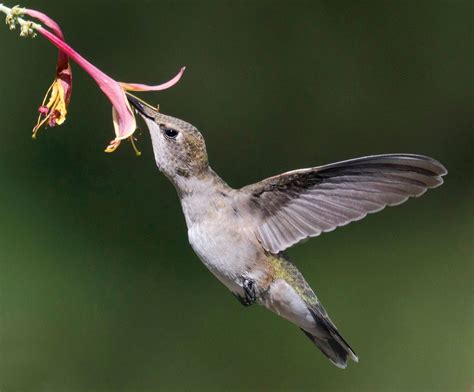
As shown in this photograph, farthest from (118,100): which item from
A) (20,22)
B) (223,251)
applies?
(223,251)

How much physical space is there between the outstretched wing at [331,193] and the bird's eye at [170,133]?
0.69 feet

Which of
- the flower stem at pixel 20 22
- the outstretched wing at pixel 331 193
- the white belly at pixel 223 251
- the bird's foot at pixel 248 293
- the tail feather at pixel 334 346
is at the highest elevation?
the flower stem at pixel 20 22

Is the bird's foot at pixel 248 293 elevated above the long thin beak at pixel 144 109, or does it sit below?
below

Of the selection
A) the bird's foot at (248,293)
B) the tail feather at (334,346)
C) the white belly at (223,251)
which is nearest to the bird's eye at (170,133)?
the white belly at (223,251)

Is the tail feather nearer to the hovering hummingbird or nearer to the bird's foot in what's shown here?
the hovering hummingbird

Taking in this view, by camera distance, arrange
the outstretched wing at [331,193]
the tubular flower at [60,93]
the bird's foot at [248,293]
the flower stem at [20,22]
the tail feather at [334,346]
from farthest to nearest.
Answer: the tail feather at [334,346] < the bird's foot at [248,293] < the outstretched wing at [331,193] < the tubular flower at [60,93] < the flower stem at [20,22]

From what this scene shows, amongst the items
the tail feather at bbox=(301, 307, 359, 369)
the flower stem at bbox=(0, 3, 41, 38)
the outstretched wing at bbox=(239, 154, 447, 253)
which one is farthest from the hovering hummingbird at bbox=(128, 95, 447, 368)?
the flower stem at bbox=(0, 3, 41, 38)

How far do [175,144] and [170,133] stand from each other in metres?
0.03

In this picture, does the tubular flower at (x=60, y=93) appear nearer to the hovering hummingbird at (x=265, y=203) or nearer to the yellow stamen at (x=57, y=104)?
the yellow stamen at (x=57, y=104)

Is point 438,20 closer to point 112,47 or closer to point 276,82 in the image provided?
point 276,82

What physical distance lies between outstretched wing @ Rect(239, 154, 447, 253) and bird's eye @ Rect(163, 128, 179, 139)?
→ 0.21m

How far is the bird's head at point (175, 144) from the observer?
1608 millimetres

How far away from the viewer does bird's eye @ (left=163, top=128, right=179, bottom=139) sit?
1.62m

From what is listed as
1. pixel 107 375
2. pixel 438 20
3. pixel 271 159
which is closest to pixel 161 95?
pixel 271 159
